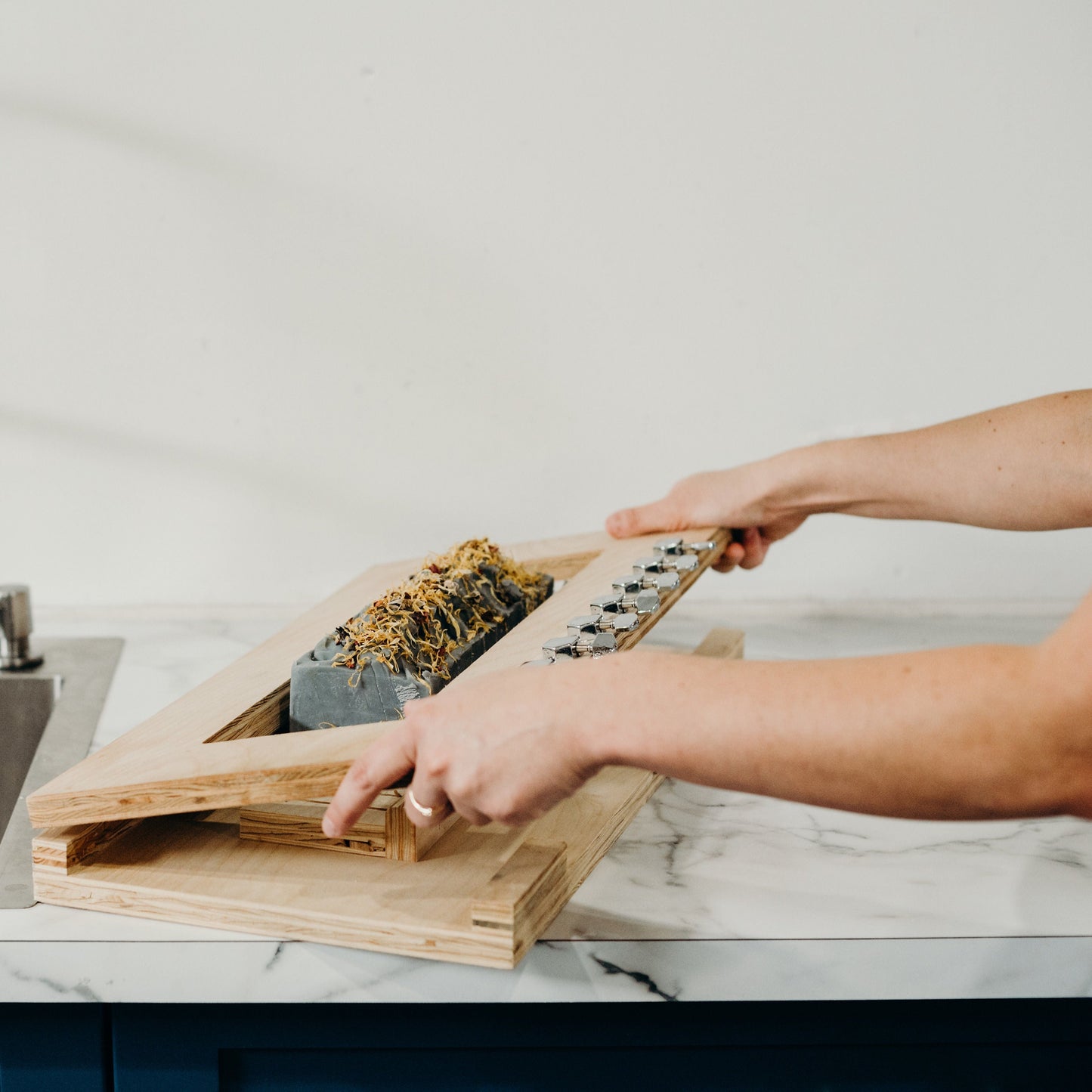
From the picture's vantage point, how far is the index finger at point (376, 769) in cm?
69

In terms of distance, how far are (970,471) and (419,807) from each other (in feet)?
2.38

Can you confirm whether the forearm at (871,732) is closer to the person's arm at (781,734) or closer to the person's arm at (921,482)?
the person's arm at (781,734)

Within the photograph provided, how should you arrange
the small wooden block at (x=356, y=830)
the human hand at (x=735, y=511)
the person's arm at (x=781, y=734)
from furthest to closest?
the human hand at (x=735, y=511) < the small wooden block at (x=356, y=830) < the person's arm at (x=781, y=734)

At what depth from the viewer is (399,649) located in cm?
89

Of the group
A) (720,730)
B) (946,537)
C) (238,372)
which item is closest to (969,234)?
(946,537)

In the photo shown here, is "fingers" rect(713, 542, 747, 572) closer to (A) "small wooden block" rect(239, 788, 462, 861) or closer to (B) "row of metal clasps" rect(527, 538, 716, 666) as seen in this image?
(B) "row of metal clasps" rect(527, 538, 716, 666)

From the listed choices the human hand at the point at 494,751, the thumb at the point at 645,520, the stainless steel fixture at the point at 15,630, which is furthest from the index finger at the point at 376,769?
the stainless steel fixture at the point at 15,630

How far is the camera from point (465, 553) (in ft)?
3.61

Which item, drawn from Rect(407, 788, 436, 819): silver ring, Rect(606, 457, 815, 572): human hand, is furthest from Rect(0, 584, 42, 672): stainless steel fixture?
Rect(407, 788, 436, 819): silver ring

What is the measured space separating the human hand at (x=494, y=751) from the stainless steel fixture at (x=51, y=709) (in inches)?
18.0

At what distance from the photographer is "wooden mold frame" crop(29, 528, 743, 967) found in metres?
0.71

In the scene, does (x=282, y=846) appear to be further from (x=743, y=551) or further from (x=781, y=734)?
(x=743, y=551)

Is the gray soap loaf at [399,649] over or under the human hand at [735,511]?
under

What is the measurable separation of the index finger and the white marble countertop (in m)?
0.11
